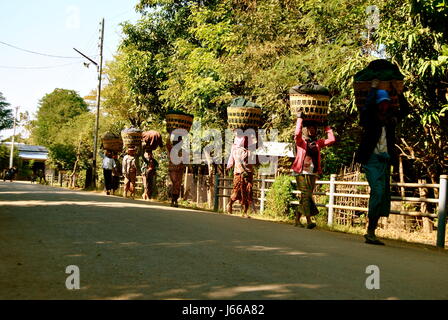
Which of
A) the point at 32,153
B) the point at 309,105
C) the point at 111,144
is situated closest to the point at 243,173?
the point at 309,105

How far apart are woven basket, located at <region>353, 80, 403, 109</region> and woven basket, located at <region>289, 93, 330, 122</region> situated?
1.46 metres

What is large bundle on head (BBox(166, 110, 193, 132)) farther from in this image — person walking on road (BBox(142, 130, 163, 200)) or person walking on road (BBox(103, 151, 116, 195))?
person walking on road (BBox(103, 151, 116, 195))

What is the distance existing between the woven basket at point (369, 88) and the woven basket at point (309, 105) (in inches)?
57.6

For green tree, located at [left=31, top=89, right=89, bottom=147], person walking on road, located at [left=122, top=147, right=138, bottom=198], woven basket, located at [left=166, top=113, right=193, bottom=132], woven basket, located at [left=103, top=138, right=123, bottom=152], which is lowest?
person walking on road, located at [left=122, top=147, right=138, bottom=198]

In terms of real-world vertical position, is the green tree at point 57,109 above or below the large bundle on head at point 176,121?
above

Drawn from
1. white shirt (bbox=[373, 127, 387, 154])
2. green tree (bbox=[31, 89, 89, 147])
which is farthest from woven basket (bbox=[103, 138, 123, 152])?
green tree (bbox=[31, 89, 89, 147])

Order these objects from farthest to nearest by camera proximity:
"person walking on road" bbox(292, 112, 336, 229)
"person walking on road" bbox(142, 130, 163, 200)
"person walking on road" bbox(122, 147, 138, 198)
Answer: "person walking on road" bbox(122, 147, 138, 198) → "person walking on road" bbox(142, 130, 163, 200) → "person walking on road" bbox(292, 112, 336, 229)

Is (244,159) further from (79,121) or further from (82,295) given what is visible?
(79,121)

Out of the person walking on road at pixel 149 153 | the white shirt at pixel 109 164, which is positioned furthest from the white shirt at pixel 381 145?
the white shirt at pixel 109 164

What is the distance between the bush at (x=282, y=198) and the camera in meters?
12.8

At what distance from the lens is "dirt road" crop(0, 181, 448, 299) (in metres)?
3.82

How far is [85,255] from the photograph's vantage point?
5094 mm

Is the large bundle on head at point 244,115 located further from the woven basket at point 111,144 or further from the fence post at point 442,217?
the woven basket at point 111,144
